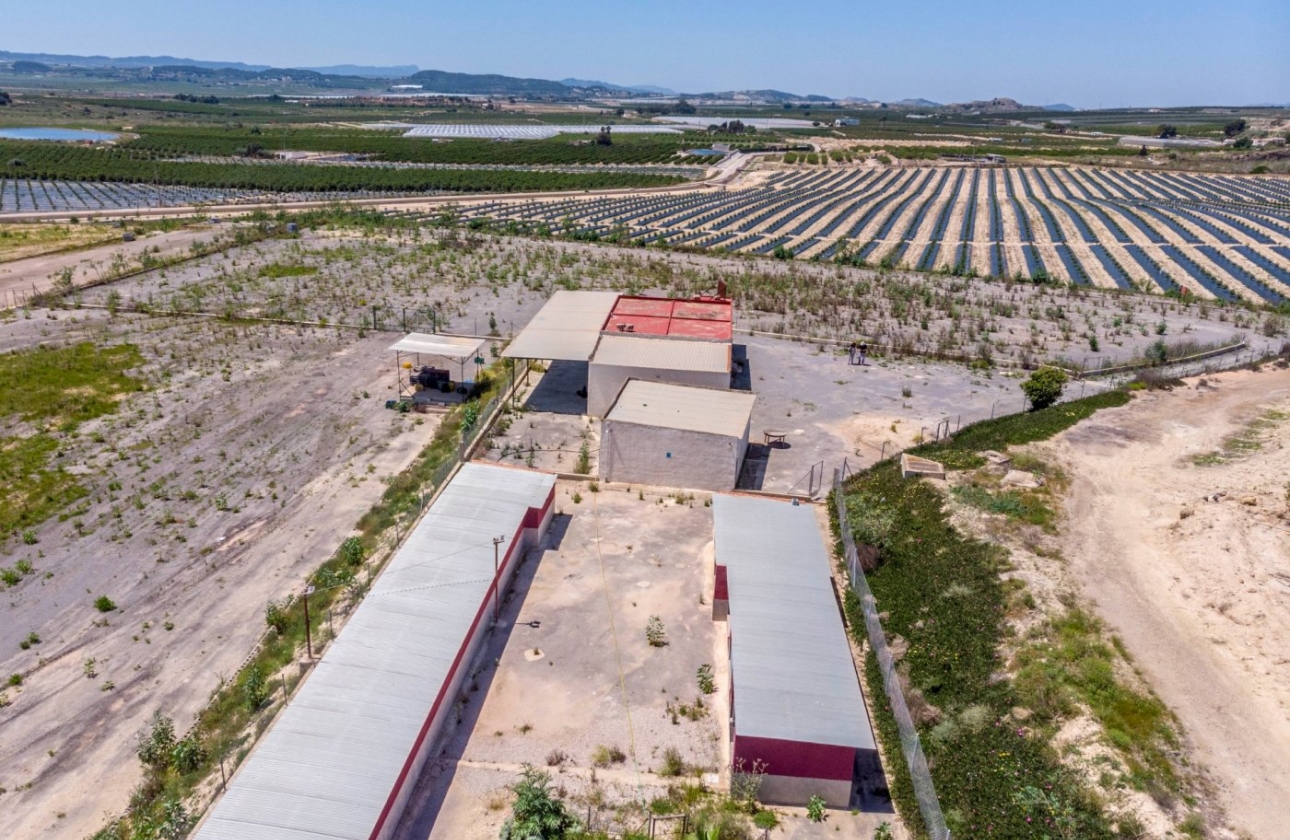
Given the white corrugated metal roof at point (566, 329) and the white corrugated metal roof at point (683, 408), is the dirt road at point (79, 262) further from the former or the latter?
the white corrugated metal roof at point (683, 408)

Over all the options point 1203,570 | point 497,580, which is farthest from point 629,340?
point 1203,570

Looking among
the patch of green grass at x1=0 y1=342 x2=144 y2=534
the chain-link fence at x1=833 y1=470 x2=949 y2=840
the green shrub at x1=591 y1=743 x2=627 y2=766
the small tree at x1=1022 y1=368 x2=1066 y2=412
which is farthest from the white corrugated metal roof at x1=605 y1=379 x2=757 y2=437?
the patch of green grass at x1=0 y1=342 x2=144 y2=534

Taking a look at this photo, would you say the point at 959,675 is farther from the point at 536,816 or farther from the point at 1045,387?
the point at 1045,387

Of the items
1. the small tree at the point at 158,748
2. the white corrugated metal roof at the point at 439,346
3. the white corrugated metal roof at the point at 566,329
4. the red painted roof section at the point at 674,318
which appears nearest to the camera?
the small tree at the point at 158,748

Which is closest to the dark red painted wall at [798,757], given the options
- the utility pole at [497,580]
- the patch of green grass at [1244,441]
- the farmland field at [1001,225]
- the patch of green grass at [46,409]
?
the utility pole at [497,580]

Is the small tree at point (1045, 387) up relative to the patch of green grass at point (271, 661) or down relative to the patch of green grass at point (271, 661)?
up

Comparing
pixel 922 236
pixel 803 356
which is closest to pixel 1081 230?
pixel 922 236
